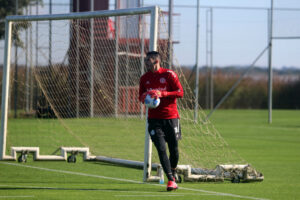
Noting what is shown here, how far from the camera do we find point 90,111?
1811 centimetres

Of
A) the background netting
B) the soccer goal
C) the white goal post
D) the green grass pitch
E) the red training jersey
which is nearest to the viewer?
the green grass pitch

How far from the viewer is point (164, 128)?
9312 millimetres

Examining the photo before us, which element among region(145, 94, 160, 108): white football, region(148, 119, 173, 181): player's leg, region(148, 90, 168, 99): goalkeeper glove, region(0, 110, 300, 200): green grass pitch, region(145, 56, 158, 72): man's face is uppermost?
region(145, 56, 158, 72): man's face

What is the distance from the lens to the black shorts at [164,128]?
9250 mm

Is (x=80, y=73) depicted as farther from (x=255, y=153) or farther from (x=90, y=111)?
(x=255, y=153)

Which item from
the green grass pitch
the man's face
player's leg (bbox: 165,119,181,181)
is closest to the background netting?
the green grass pitch

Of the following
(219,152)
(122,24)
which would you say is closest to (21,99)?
(122,24)

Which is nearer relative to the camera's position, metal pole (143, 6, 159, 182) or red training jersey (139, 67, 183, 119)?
red training jersey (139, 67, 183, 119)

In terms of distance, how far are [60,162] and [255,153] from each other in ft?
15.6

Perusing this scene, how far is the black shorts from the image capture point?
9250 mm

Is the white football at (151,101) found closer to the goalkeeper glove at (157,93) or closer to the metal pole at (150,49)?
the goalkeeper glove at (157,93)

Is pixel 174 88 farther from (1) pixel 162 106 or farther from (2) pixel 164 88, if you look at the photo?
(1) pixel 162 106

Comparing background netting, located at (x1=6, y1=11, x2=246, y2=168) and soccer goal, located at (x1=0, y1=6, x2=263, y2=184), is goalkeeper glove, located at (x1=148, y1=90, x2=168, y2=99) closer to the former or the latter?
soccer goal, located at (x1=0, y1=6, x2=263, y2=184)

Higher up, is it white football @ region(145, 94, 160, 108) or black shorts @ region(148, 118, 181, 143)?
white football @ region(145, 94, 160, 108)
